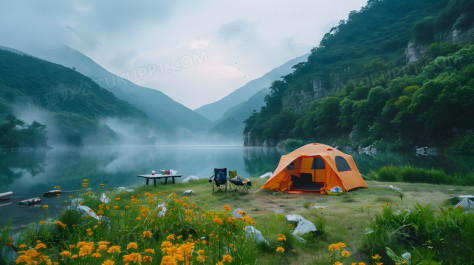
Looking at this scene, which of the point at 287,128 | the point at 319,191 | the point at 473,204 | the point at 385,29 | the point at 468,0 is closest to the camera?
the point at 473,204

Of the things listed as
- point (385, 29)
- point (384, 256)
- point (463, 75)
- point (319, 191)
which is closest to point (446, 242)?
point (384, 256)

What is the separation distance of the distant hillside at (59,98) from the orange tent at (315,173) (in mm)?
111460

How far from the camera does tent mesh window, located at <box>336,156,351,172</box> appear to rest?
437 inches

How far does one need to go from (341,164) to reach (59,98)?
151m

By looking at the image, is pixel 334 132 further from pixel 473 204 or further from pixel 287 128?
pixel 473 204

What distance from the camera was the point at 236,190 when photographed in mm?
10977

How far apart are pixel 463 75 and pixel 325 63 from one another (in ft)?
246

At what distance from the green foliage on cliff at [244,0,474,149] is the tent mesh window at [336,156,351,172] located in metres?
31.0

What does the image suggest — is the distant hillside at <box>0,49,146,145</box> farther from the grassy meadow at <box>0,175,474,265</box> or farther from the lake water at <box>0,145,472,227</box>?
the grassy meadow at <box>0,175,474,265</box>

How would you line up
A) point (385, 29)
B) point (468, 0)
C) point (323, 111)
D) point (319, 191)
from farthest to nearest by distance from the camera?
point (385, 29) < point (323, 111) < point (468, 0) < point (319, 191)

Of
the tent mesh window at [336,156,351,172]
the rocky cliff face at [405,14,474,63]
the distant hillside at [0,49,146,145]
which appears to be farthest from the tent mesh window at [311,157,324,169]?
the distant hillside at [0,49,146,145]

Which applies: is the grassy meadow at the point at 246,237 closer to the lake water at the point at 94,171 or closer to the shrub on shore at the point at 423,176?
the lake water at the point at 94,171

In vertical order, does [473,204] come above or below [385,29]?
below

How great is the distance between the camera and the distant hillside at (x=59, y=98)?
10869 centimetres
